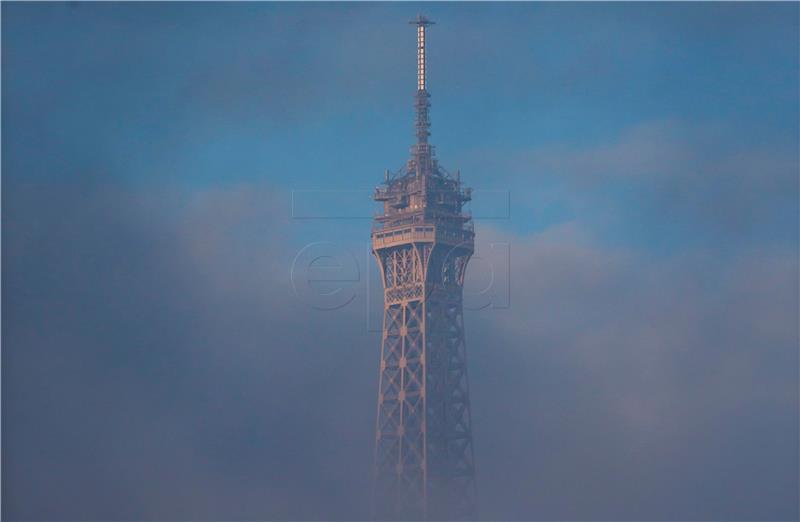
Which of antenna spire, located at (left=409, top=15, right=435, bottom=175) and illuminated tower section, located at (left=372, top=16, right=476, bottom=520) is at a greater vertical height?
antenna spire, located at (left=409, top=15, right=435, bottom=175)

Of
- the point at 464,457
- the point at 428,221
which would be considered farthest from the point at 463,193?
the point at 464,457

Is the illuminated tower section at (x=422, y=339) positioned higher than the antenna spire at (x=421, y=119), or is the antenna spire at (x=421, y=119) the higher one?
the antenna spire at (x=421, y=119)

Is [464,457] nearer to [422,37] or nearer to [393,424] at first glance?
[393,424]
